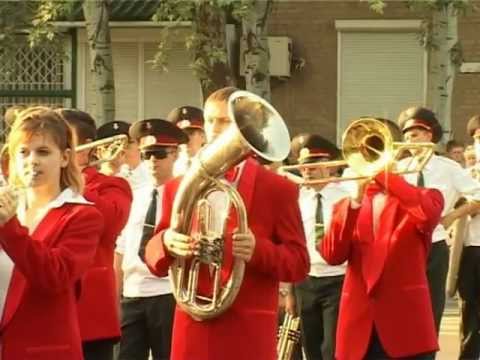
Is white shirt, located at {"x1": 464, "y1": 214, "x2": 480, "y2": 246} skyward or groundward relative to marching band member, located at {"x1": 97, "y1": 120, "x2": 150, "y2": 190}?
groundward

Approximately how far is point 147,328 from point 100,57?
7313 millimetres

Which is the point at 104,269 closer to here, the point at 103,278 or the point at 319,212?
the point at 103,278

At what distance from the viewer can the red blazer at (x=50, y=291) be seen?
524cm

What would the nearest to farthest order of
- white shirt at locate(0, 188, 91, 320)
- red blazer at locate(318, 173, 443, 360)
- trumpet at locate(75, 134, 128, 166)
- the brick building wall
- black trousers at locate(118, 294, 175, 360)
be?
white shirt at locate(0, 188, 91, 320) → red blazer at locate(318, 173, 443, 360) → trumpet at locate(75, 134, 128, 166) → black trousers at locate(118, 294, 175, 360) → the brick building wall

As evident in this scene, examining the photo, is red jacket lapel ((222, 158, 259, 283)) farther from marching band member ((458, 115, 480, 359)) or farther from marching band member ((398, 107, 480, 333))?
marching band member ((458, 115, 480, 359))

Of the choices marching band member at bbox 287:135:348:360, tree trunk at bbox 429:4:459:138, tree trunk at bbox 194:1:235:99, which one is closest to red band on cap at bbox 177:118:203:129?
A: marching band member at bbox 287:135:348:360

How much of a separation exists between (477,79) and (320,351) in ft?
35.6

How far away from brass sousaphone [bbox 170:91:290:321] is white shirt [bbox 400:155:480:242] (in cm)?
382

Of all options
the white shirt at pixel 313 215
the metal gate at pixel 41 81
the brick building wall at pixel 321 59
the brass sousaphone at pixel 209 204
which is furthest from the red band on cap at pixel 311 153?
the metal gate at pixel 41 81

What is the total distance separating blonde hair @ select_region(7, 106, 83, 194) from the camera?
5.44 metres

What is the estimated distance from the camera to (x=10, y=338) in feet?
17.5

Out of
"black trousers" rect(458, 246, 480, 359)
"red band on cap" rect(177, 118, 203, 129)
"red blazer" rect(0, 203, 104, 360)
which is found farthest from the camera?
"black trousers" rect(458, 246, 480, 359)

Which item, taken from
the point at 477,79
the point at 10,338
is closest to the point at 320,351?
the point at 10,338

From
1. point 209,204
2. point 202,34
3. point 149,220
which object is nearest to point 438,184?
point 149,220
